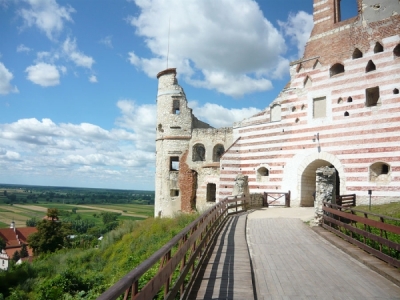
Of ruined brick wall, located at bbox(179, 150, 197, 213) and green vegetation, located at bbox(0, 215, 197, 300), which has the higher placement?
ruined brick wall, located at bbox(179, 150, 197, 213)

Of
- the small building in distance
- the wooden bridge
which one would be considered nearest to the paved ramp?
the wooden bridge

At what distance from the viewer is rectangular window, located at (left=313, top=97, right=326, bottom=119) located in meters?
20.1

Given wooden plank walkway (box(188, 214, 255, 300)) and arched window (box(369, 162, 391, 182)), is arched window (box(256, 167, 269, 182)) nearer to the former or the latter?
arched window (box(369, 162, 391, 182))

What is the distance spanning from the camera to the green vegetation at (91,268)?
12.0 m

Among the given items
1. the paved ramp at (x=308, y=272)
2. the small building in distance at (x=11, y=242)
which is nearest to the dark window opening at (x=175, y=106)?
the paved ramp at (x=308, y=272)

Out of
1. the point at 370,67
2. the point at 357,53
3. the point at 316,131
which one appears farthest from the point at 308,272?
the point at 357,53

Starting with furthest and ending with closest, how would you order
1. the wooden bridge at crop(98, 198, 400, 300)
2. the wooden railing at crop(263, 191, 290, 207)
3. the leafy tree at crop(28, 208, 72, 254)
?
the leafy tree at crop(28, 208, 72, 254) < the wooden railing at crop(263, 191, 290, 207) < the wooden bridge at crop(98, 198, 400, 300)

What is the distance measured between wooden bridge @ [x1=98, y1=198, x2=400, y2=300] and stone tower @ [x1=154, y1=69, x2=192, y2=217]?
51.9 ft

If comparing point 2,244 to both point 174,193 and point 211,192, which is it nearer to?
point 174,193

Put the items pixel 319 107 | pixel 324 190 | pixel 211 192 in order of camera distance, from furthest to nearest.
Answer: pixel 211 192 < pixel 319 107 < pixel 324 190

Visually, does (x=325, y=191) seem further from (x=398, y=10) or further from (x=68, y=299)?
(x=398, y=10)

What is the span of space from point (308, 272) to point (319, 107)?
15159 mm

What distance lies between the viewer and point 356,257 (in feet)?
26.2

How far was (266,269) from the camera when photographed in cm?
706
